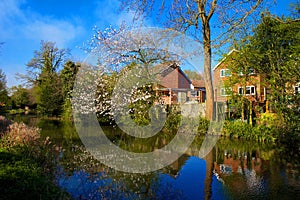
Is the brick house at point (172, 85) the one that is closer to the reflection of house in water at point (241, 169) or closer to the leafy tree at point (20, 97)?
the reflection of house in water at point (241, 169)

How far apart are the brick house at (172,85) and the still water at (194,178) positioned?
6.40m

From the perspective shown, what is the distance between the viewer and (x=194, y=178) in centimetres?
500

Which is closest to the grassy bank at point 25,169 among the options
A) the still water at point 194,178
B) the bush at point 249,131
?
the still water at point 194,178

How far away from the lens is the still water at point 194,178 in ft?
Answer: 13.3

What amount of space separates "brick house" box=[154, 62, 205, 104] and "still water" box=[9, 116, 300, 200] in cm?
640

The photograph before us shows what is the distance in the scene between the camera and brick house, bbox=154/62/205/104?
12961 millimetres

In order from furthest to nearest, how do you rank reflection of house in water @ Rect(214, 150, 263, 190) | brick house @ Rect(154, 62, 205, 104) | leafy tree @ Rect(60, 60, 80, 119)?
1. leafy tree @ Rect(60, 60, 80, 119)
2. brick house @ Rect(154, 62, 205, 104)
3. reflection of house in water @ Rect(214, 150, 263, 190)

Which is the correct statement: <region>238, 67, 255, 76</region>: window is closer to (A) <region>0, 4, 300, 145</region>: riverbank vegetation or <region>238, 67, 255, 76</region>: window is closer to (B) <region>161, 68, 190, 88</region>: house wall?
(A) <region>0, 4, 300, 145</region>: riverbank vegetation

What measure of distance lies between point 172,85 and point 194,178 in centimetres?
1141

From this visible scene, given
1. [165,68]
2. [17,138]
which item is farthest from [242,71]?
[17,138]

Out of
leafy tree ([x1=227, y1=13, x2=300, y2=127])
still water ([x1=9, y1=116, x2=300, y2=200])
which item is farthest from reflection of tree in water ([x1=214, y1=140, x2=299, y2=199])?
leafy tree ([x1=227, y1=13, x2=300, y2=127])

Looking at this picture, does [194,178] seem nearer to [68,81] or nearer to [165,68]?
[165,68]

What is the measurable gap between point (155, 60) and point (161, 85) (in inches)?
62.1

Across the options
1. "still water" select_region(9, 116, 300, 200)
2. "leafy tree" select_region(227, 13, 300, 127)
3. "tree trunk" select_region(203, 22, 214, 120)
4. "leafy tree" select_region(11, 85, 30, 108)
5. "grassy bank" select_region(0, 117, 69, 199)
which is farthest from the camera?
"leafy tree" select_region(11, 85, 30, 108)
